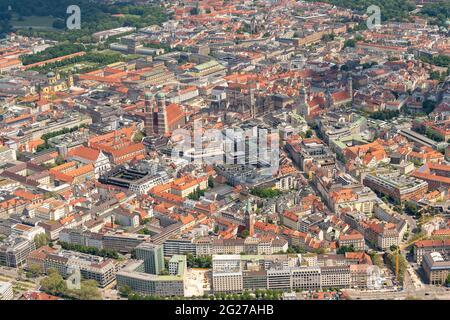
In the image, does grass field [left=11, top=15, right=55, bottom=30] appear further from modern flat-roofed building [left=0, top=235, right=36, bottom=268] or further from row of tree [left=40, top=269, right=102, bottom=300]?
row of tree [left=40, top=269, right=102, bottom=300]

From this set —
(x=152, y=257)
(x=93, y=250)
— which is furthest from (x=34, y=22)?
(x=152, y=257)

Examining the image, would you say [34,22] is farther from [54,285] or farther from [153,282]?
[153,282]

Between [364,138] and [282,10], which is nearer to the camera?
[364,138]

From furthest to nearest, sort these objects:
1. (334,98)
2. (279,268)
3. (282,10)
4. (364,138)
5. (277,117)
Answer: (282,10)
(334,98)
(277,117)
(364,138)
(279,268)

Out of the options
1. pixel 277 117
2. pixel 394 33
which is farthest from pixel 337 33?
pixel 277 117

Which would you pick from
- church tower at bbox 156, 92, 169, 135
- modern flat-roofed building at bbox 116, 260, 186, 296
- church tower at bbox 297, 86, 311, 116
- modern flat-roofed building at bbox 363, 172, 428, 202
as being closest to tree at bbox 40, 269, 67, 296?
modern flat-roofed building at bbox 116, 260, 186, 296

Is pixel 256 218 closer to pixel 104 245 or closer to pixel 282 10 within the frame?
pixel 104 245
